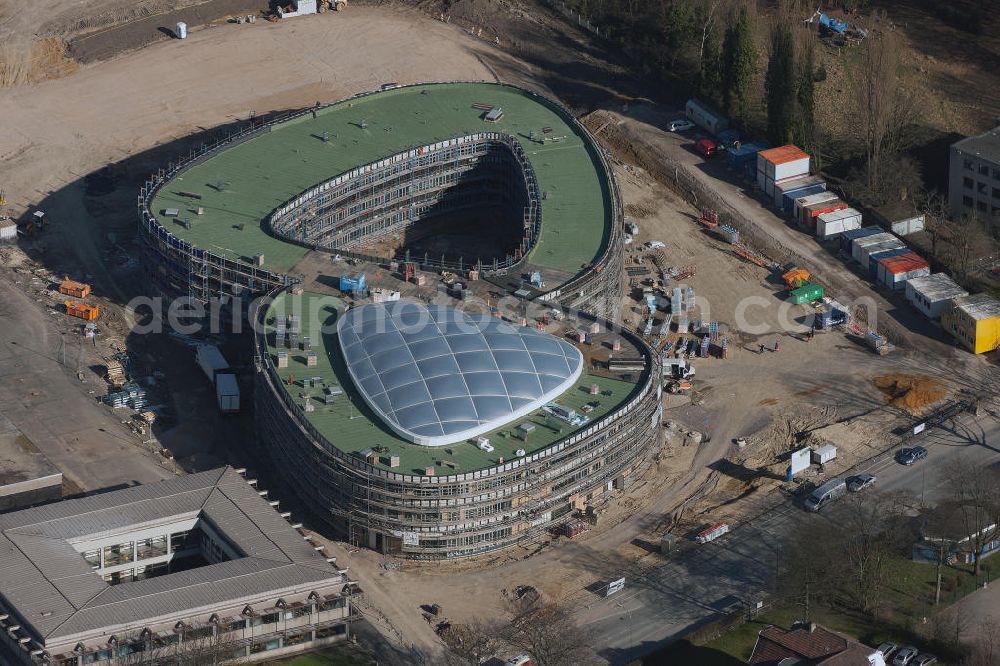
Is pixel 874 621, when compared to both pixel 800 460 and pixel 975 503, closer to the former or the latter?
pixel 975 503

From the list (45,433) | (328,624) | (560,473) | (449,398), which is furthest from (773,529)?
(45,433)

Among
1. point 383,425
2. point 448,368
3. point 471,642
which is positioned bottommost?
point 471,642

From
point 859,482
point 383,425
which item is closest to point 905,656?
point 859,482

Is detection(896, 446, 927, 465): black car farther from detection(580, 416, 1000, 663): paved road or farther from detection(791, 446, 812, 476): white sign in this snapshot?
detection(791, 446, 812, 476): white sign

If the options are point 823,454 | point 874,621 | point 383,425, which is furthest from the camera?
point 823,454

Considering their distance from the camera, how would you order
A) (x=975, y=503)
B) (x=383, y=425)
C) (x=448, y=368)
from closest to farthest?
(x=975, y=503) < (x=383, y=425) < (x=448, y=368)

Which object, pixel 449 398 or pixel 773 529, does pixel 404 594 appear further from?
pixel 773 529

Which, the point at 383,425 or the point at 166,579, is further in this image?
the point at 383,425
